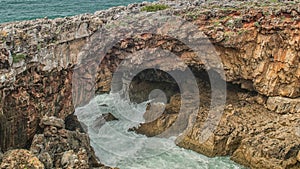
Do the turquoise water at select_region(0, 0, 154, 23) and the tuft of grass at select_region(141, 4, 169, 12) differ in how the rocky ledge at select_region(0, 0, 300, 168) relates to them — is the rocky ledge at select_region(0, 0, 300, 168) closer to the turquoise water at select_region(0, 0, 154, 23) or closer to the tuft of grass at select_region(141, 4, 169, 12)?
the tuft of grass at select_region(141, 4, 169, 12)

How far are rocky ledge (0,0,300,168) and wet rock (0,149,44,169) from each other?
2398mm

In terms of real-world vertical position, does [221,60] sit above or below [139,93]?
above

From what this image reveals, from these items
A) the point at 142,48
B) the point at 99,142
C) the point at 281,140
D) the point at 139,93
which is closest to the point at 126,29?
the point at 142,48

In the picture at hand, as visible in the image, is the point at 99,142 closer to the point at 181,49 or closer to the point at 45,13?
the point at 181,49

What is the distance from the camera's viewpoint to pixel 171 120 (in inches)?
1046

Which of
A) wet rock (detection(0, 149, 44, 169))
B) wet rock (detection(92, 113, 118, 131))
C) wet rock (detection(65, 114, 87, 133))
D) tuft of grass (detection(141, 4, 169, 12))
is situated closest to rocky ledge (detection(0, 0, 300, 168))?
tuft of grass (detection(141, 4, 169, 12))

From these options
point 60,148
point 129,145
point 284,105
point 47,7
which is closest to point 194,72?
point 284,105

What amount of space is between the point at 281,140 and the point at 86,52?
12.5 m

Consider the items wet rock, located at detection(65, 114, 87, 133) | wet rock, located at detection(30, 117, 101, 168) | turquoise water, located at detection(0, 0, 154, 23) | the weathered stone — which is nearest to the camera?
wet rock, located at detection(30, 117, 101, 168)

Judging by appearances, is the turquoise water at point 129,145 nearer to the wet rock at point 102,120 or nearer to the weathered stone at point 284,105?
the wet rock at point 102,120

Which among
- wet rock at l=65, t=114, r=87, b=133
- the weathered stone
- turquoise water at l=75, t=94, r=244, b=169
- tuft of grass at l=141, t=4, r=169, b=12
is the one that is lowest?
turquoise water at l=75, t=94, r=244, b=169

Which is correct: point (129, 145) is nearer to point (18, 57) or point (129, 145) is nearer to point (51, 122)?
point (51, 122)

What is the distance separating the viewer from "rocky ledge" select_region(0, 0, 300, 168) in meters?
20.1

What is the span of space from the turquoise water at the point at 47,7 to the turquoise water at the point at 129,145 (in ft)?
98.6
